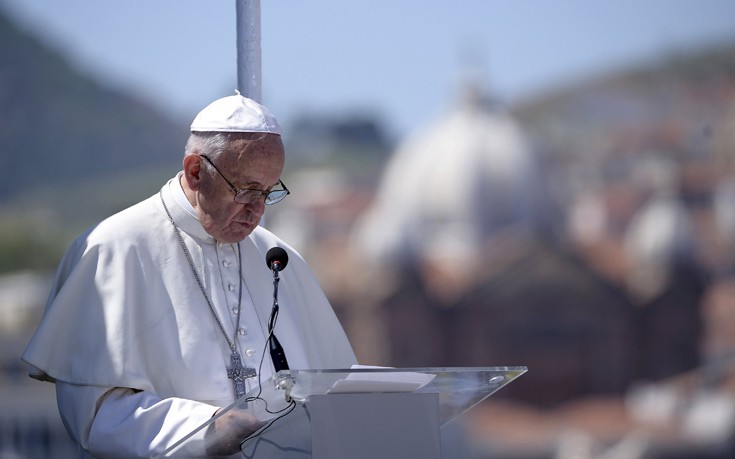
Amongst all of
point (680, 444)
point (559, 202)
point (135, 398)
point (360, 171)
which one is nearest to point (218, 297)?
point (135, 398)

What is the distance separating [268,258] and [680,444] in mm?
36829

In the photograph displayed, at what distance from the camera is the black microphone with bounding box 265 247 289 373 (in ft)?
8.12

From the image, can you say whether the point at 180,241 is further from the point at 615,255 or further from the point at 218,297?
the point at 615,255

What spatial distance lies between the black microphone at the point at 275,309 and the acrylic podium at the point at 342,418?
292 mm

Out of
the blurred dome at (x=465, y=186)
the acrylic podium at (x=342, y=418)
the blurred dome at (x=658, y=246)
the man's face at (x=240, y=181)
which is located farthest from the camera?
the blurred dome at (x=465, y=186)

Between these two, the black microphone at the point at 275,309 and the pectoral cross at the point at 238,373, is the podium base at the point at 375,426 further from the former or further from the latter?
the pectoral cross at the point at 238,373

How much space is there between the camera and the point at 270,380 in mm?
2084

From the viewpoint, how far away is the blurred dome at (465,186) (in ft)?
149

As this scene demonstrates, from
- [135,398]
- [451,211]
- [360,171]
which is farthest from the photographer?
[360,171]

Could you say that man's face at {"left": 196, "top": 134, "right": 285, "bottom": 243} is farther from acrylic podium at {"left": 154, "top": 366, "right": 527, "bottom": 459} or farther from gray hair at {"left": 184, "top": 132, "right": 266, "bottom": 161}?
acrylic podium at {"left": 154, "top": 366, "right": 527, "bottom": 459}

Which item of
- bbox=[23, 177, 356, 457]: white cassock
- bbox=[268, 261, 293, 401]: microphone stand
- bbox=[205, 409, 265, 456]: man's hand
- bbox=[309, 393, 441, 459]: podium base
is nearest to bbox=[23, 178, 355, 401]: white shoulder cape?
bbox=[23, 177, 356, 457]: white cassock

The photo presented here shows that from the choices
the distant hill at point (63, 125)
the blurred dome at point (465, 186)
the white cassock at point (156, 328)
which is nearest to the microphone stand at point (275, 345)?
the white cassock at point (156, 328)

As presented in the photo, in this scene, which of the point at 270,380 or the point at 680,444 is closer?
the point at 270,380

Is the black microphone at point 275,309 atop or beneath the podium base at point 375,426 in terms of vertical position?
atop
